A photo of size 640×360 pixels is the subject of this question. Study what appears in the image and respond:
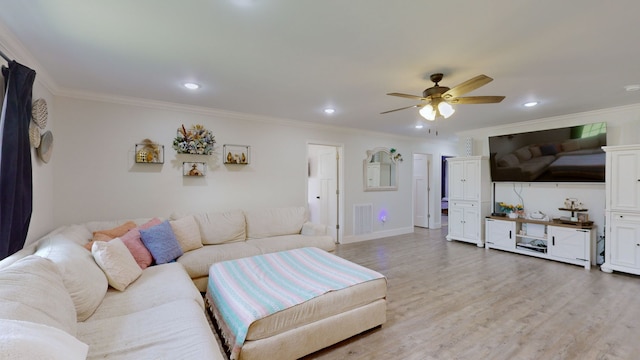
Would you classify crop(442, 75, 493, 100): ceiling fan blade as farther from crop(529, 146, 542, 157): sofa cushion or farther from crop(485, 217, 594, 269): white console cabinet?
crop(485, 217, 594, 269): white console cabinet

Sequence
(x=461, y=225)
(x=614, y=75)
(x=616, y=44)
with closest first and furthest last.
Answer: (x=616, y=44) → (x=614, y=75) → (x=461, y=225)

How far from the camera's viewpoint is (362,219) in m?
5.66

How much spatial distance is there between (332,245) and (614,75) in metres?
3.61

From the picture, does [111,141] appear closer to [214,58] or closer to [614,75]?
[214,58]

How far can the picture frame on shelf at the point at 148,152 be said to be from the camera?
11.7 ft

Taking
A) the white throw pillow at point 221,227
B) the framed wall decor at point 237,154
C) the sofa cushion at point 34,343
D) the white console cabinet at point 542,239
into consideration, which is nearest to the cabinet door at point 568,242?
the white console cabinet at point 542,239

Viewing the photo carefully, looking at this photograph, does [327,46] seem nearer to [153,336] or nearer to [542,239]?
[153,336]

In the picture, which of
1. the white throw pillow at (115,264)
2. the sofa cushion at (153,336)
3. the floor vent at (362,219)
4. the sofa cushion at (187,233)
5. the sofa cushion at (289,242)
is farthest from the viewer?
the floor vent at (362,219)

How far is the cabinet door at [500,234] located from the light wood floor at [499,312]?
0.40 meters

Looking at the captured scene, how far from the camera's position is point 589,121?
416cm

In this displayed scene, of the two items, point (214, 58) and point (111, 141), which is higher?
point (214, 58)

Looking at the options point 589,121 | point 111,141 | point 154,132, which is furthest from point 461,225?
point 111,141

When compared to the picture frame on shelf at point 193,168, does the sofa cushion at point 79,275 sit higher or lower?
lower

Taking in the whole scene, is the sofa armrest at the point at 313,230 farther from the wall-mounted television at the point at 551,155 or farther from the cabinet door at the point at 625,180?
the cabinet door at the point at 625,180
